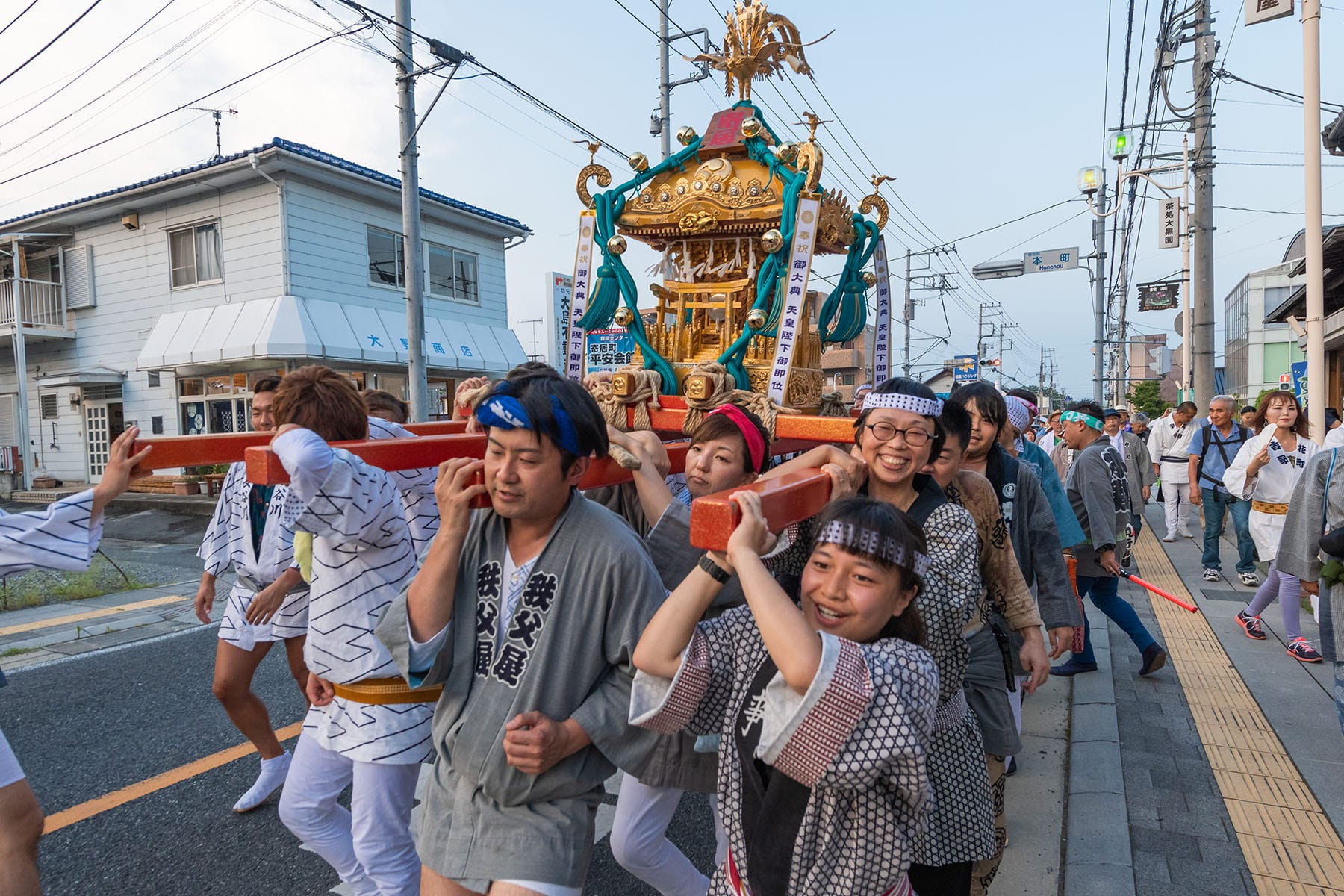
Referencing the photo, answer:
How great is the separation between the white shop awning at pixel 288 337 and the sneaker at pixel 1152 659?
412 inches

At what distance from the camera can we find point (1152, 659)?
4.77m

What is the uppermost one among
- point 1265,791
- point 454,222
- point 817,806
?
point 454,222

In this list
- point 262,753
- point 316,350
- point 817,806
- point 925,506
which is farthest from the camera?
point 316,350

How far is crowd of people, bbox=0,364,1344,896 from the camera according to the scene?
1.40 metres

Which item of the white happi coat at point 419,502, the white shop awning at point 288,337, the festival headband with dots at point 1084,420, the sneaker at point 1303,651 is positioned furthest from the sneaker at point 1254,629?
the white shop awning at point 288,337

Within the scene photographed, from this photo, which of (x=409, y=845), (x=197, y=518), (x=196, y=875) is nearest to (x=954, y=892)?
(x=409, y=845)

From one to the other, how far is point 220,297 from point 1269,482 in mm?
15829

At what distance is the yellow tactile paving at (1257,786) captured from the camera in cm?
275

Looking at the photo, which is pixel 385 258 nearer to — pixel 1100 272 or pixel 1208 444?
pixel 1208 444

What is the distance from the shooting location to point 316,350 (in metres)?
13.2

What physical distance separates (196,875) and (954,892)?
8.61ft

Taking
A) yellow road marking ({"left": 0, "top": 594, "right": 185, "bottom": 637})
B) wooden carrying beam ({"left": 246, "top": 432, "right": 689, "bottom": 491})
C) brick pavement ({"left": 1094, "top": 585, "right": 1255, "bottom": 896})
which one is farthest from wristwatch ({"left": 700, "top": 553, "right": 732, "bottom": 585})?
yellow road marking ({"left": 0, "top": 594, "right": 185, "bottom": 637})

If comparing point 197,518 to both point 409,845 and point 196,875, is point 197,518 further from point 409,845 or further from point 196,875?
point 409,845

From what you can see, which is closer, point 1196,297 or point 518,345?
point 1196,297
